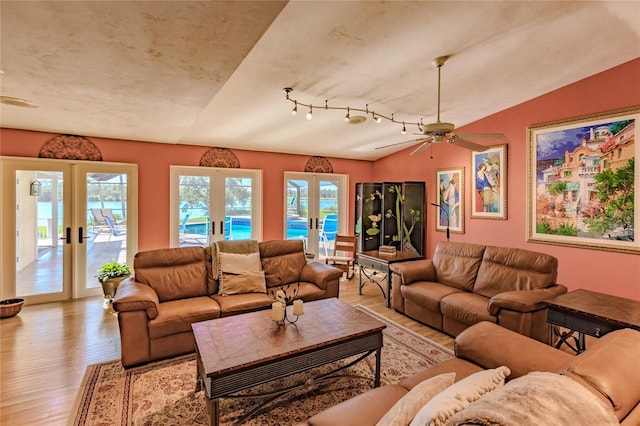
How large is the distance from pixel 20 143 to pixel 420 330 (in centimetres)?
561

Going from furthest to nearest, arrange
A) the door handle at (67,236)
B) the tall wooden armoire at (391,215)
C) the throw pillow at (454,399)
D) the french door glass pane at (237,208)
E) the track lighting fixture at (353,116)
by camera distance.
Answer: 1. the tall wooden armoire at (391,215)
2. the french door glass pane at (237,208)
3. the door handle at (67,236)
4. the track lighting fixture at (353,116)
5. the throw pillow at (454,399)

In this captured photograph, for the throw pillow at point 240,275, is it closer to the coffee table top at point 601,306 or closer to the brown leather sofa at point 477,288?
the brown leather sofa at point 477,288

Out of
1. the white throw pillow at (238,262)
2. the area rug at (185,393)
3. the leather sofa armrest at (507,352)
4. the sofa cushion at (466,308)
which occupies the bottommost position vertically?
the area rug at (185,393)

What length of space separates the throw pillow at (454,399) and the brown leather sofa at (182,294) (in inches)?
91.7

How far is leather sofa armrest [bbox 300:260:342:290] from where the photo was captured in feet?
12.3

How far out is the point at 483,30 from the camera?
2590 millimetres

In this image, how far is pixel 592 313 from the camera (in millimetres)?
2141

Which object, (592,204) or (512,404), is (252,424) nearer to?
(512,404)

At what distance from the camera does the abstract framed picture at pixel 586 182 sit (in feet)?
11.2

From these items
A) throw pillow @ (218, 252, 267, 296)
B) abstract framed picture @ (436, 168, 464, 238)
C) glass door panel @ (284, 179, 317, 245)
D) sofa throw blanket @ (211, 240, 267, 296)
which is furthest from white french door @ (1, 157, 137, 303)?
abstract framed picture @ (436, 168, 464, 238)

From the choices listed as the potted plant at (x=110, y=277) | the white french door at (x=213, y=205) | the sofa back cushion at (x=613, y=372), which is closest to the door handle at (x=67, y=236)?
the potted plant at (x=110, y=277)

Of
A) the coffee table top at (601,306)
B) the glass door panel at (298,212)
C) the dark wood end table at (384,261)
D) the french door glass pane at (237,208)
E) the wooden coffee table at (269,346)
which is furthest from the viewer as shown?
the glass door panel at (298,212)

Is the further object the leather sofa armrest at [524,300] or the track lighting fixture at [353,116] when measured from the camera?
the track lighting fixture at [353,116]

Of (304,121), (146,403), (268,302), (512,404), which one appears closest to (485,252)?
(268,302)
